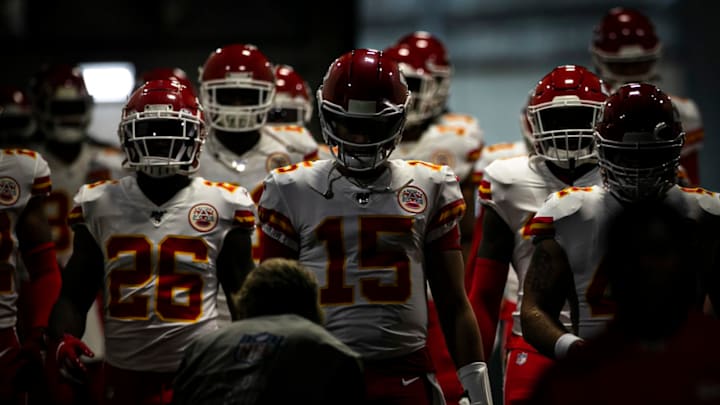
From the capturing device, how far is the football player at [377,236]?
307cm

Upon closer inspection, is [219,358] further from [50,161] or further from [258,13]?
[258,13]

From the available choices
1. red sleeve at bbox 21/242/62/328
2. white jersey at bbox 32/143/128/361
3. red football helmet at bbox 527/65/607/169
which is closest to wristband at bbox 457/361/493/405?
red football helmet at bbox 527/65/607/169

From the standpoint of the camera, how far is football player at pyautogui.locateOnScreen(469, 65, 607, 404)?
3639 mm

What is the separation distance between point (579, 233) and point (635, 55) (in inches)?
88.5

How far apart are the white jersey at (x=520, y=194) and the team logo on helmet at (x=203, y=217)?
32.6 inches

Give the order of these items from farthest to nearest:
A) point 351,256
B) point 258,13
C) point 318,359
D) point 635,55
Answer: point 258,13 → point 635,55 → point 351,256 → point 318,359

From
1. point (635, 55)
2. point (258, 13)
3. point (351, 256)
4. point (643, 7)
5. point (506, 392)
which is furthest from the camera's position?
point (258, 13)

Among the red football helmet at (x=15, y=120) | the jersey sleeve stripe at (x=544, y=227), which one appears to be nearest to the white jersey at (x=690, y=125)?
the jersey sleeve stripe at (x=544, y=227)

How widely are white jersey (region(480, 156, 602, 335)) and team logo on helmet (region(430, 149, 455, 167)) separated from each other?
149 centimetres

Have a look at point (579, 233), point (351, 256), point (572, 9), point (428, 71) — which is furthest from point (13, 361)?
point (572, 9)

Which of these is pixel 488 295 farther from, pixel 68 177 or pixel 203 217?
pixel 68 177

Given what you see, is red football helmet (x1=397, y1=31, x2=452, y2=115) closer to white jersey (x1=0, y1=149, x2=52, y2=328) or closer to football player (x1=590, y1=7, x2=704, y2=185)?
football player (x1=590, y1=7, x2=704, y2=185)

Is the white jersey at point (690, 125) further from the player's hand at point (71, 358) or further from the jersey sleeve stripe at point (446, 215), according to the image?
the player's hand at point (71, 358)

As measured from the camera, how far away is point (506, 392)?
3.65m
